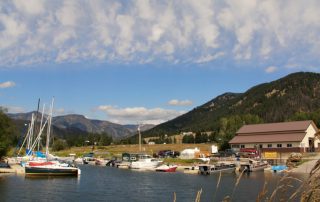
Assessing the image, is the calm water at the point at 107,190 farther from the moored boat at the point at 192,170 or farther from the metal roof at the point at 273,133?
the metal roof at the point at 273,133

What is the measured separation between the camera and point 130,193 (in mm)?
54844

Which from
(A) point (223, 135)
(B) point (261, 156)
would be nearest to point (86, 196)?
(B) point (261, 156)

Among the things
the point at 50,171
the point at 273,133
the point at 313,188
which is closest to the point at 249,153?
the point at 273,133

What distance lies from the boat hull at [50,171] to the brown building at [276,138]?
186ft

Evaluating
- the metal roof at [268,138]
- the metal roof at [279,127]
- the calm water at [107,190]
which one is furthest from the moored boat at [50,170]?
the metal roof at [279,127]

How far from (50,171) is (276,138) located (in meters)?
68.5

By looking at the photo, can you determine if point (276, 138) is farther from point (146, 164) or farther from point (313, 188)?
point (313, 188)

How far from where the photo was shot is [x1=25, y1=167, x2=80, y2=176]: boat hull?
7512cm

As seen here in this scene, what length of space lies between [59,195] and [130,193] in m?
9.93

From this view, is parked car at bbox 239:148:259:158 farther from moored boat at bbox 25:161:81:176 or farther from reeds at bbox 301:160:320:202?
reeds at bbox 301:160:320:202

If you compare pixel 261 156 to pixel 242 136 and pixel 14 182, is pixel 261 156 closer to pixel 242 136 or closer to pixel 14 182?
pixel 242 136

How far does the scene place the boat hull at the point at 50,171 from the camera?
7512 centimetres

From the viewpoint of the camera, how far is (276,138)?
114000mm

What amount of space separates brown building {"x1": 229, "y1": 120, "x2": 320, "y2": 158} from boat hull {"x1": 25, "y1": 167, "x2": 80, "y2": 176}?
5659 cm
